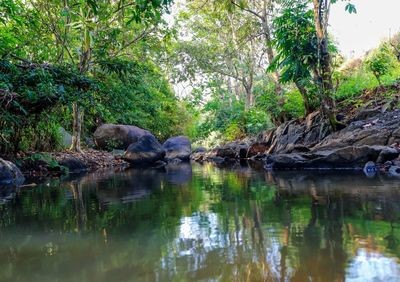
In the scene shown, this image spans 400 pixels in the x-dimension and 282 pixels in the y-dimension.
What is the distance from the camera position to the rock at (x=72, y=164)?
1138 centimetres

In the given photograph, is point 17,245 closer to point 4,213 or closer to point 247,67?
point 4,213

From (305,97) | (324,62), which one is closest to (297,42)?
(324,62)

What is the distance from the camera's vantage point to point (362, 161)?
814 centimetres

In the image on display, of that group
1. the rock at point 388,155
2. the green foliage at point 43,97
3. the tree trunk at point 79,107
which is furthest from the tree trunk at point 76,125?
the rock at point 388,155

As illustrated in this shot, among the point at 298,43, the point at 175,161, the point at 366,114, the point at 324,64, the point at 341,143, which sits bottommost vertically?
the point at 175,161

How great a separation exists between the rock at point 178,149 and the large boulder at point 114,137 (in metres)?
1.67

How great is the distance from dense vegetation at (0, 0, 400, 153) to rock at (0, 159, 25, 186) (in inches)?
37.7

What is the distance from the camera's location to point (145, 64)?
15.7 m

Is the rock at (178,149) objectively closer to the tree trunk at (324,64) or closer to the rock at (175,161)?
the rock at (175,161)

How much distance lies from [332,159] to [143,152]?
8.61 meters

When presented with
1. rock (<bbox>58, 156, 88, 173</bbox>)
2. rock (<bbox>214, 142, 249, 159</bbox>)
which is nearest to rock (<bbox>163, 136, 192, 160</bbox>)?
rock (<bbox>214, 142, 249, 159</bbox>)

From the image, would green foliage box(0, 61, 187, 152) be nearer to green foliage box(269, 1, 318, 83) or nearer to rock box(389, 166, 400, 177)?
green foliage box(269, 1, 318, 83)

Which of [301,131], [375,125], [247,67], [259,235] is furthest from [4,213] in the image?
[247,67]

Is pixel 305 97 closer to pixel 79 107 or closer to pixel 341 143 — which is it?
pixel 341 143
